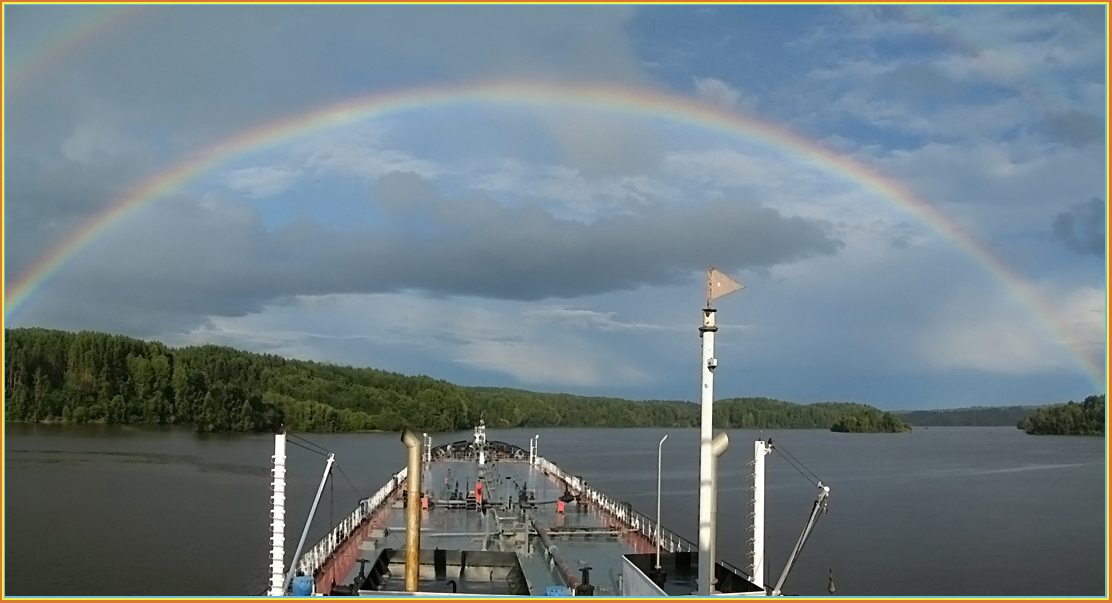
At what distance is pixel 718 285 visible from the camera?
13.5 m

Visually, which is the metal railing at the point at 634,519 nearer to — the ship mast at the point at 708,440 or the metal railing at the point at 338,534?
the ship mast at the point at 708,440

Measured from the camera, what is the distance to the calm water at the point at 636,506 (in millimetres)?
31734

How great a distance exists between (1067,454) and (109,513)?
103m

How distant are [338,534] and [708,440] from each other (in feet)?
55.1

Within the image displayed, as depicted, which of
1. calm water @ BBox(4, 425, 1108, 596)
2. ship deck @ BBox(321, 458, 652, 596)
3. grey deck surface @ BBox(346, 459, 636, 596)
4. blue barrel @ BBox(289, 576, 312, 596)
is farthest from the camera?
calm water @ BBox(4, 425, 1108, 596)

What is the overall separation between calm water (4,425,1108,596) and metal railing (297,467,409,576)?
4.39 ft

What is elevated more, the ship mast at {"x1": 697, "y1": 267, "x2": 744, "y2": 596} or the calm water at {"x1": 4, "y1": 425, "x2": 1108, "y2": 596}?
the ship mast at {"x1": 697, "y1": 267, "x2": 744, "y2": 596}

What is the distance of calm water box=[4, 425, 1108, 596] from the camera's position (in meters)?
31.7

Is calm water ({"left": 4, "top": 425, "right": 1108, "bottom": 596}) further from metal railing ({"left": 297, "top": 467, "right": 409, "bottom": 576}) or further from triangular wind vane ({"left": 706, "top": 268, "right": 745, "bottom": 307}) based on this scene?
triangular wind vane ({"left": 706, "top": 268, "right": 745, "bottom": 307})

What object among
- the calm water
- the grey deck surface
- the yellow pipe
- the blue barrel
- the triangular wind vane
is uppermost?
the triangular wind vane

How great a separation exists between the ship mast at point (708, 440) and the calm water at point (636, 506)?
1659cm

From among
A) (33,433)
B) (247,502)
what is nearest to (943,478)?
(247,502)

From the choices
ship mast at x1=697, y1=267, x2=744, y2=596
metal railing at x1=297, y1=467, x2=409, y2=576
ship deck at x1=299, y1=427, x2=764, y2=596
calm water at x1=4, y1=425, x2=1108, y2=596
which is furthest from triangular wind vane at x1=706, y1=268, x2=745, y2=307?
calm water at x1=4, y1=425, x2=1108, y2=596

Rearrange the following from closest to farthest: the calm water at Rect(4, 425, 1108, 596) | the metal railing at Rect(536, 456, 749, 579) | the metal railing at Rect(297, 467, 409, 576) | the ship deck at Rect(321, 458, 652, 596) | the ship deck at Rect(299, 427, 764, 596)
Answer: the ship deck at Rect(299, 427, 764, 596) → the ship deck at Rect(321, 458, 652, 596) → the metal railing at Rect(297, 467, 409, 576) → the metal railing at Rect(536, 456, 749, 579) → the calm water at Rect(4, 425, 1108, 596)
